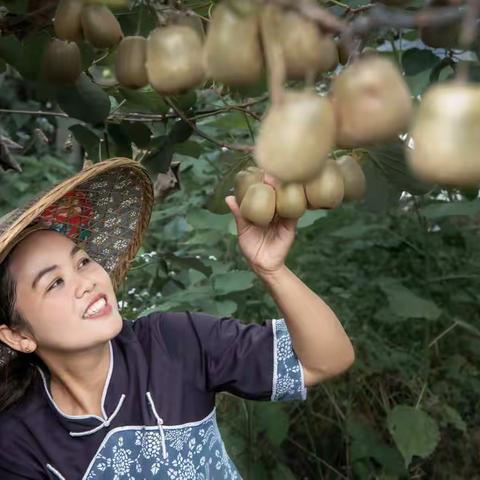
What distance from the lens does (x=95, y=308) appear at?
4.49ft

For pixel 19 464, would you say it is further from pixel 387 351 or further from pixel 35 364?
pixel 387 351

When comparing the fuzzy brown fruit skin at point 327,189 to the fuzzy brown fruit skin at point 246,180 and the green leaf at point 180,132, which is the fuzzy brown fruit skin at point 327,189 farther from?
the green leaf at point 180,132

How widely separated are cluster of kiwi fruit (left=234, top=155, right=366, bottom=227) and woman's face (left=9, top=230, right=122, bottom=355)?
46cm

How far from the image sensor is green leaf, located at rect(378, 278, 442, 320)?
78.0 inches

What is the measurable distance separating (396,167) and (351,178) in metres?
0.34

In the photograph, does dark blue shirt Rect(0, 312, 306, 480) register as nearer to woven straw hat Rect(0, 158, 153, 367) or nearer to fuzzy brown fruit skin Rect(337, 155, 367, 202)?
woven straw hat Rect(0, 158, 153, 367)

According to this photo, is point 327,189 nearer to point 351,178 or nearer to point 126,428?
point 351,178

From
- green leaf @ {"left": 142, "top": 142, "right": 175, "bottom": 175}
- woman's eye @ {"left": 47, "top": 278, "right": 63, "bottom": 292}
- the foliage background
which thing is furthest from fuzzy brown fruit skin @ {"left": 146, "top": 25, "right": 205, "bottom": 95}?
the foliage background

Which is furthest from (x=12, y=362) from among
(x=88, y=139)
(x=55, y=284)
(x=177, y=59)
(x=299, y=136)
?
(x=299, y=136)

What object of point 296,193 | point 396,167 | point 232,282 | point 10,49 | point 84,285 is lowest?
point 232,282

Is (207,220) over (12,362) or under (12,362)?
under

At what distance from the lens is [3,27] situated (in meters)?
1.10

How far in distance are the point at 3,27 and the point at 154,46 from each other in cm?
52

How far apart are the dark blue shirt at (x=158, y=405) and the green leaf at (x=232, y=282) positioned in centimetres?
33
